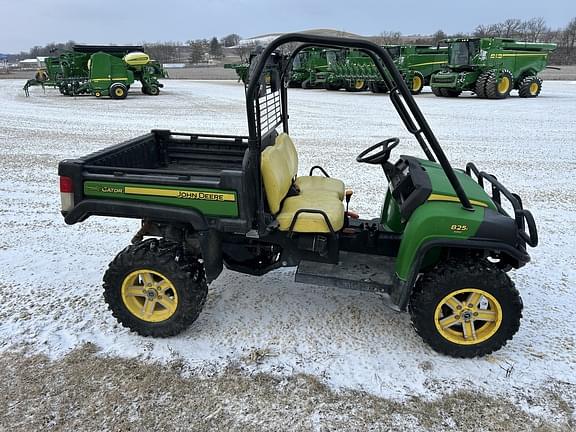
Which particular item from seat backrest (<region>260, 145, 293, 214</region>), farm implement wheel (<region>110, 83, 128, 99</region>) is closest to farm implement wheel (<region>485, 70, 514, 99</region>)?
farm implement wheel (<region>110, 83, 128, 99</region>)

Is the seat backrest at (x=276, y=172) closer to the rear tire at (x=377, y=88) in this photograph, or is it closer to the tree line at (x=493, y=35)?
the rear tire at (x=377, y=88)

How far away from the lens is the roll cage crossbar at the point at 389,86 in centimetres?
274

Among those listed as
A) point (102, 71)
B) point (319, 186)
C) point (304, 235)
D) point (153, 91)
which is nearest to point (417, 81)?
point (153, 91)

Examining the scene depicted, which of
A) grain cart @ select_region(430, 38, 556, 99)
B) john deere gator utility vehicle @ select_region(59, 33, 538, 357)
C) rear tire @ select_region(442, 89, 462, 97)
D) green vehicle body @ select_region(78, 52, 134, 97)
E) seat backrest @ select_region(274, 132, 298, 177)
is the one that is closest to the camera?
john deere gator utility vehicle @ select_region(59, 33, 538, 357)

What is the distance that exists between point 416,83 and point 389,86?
19542mm

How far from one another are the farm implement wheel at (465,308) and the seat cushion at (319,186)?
1.05m

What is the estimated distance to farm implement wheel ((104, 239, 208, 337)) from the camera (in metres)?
3.13

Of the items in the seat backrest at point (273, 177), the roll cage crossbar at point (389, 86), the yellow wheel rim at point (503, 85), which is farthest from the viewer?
the yellow wheel rim at point (503, 85)

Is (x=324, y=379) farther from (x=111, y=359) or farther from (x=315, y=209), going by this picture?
(x=111, y=359)

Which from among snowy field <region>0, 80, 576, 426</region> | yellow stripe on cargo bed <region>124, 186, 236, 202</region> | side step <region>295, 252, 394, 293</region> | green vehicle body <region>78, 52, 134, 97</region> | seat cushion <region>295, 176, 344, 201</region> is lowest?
snowy field <region>0, 80, 576, 426</region>

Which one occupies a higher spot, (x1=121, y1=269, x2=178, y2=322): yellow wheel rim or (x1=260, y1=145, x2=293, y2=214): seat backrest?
(x1=260, y1=145, x2=293, y2=214): seat backrest

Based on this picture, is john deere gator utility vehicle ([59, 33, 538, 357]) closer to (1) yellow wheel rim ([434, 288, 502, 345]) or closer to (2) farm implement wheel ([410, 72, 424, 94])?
(1) yellow wheel rim ([434, 288, 502, 345])

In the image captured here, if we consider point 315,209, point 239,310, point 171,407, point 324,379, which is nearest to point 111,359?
point 171,407

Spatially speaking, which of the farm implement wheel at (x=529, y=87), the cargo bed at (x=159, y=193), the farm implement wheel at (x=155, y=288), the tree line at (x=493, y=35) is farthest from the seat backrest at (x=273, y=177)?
the tree line at (x=493, y=35)
